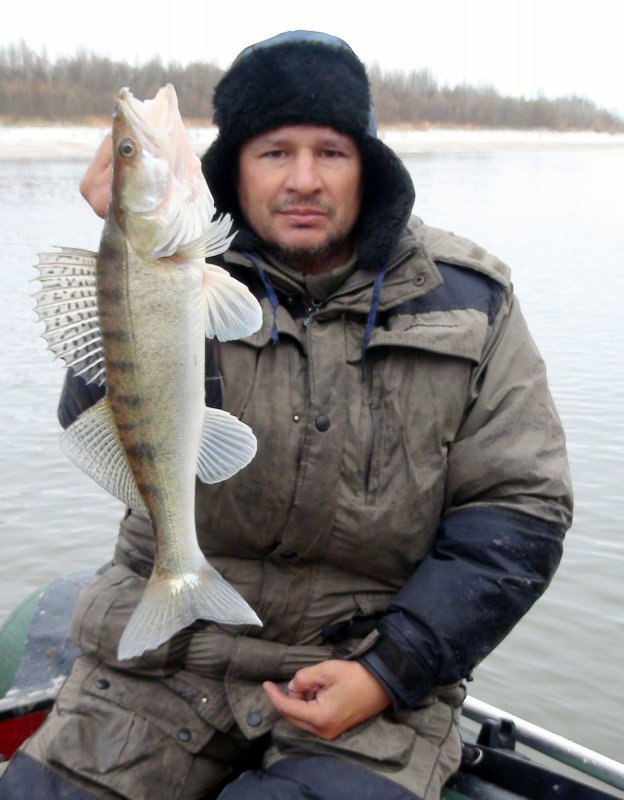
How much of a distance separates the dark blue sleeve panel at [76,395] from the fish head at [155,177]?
2.37ft

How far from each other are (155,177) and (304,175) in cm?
79

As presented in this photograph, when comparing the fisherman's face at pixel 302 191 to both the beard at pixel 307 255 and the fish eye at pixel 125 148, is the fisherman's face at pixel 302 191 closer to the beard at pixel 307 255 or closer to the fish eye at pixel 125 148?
the beard at pixel 307 255

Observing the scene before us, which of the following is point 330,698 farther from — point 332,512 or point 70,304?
point 70,304

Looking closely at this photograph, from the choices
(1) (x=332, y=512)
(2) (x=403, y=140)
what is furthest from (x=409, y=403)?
(2) (x=403, y=140)

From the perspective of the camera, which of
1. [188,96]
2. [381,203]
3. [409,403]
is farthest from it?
[188,96]

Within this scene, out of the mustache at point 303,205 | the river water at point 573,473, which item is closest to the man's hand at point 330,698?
the mustache at point 303,205

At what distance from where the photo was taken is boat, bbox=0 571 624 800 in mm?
3105

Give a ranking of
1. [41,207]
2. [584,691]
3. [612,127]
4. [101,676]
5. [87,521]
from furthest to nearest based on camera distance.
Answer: [612,127] → [41,207] → [87,521] → [584,691] → [101,676]

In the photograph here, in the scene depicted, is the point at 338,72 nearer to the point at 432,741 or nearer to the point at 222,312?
the point at 222,312

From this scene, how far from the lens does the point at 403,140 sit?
212ft

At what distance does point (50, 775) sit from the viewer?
2863 millimetres

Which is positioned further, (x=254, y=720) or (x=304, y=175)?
(x=304, y=175)

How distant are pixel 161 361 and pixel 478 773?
1664 millimetres

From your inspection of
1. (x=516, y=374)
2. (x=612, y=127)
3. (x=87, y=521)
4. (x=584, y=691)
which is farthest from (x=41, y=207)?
(x=612, y=127)
